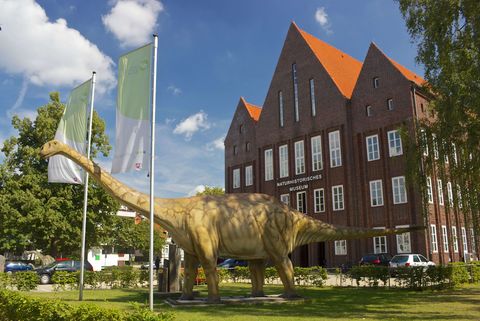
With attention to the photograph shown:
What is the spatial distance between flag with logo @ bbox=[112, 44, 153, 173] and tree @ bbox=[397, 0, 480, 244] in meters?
9.54

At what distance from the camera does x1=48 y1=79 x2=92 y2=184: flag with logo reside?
52.1ft

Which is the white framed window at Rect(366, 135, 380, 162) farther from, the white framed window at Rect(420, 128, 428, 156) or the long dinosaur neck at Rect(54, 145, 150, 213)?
the long dinosaur neck at Rect(54, 145, 150, 213)

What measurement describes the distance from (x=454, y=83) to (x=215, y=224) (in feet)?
28.8

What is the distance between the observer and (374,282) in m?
21.6

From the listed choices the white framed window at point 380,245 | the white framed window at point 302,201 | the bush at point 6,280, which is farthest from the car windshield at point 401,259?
the bush at point 6,280

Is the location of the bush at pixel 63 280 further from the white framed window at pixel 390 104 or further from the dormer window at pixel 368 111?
the white framed window at pixel 390 104

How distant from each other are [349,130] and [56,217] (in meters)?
23.3

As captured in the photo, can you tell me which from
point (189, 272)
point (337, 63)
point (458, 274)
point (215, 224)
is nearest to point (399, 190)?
point (458, 274)

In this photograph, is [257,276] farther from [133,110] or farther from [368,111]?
[368,111]

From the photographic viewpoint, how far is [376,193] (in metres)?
36.1

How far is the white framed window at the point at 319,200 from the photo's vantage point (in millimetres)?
39688

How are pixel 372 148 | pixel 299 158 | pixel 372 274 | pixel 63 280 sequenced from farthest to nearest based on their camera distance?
pixel 299 158
pixel 372 148
pixel 372 274
pixel 63 280

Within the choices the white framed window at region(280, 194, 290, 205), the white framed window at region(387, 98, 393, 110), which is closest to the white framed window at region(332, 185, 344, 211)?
the white framed window at region(280, 194, 290, 205)

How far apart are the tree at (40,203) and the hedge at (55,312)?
2010 centimetres
